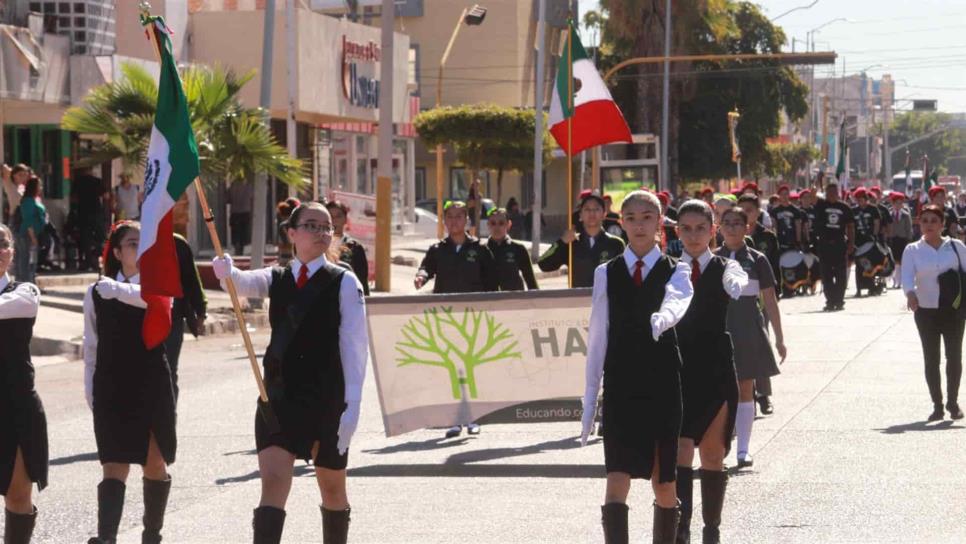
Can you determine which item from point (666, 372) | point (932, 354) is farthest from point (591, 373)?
Result: point (932, 354)

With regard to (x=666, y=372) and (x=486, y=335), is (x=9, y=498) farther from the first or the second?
(x=486, y=335)

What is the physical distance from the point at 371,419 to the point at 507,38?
2030 inches

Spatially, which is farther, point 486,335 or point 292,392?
point 486,335

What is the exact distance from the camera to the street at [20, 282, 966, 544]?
8.93 meters

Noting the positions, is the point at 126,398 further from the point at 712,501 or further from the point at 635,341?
the point at 712,501

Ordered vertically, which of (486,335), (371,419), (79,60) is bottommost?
(371,419)

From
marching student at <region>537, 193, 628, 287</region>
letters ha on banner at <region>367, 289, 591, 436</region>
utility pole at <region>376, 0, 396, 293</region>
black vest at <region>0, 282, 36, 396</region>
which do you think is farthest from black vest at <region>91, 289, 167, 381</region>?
utility pole at <region>376, 0, 396, 293</region>

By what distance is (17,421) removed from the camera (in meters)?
7.23

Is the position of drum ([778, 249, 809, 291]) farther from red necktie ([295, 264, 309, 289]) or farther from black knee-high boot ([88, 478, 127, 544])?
red necktie ([295, 264, 309, 289])

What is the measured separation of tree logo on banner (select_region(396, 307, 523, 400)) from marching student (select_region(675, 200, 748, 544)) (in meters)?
4.07

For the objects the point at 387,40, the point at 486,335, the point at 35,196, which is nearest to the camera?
the point at 486,335

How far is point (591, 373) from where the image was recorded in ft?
23.4

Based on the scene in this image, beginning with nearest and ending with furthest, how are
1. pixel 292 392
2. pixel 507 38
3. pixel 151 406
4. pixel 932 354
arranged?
pixel 292 392
pixel 151 406
pixel 932 354
pixel 507 38

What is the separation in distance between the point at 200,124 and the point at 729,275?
1784cm
